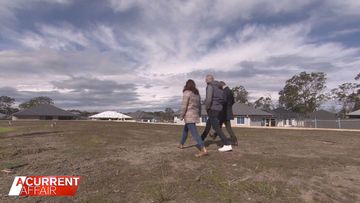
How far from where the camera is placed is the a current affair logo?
3260mm

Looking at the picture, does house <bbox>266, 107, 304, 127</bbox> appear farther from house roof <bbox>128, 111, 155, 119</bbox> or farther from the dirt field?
house roof <bbox>128, 111, 155, 119</bbox>

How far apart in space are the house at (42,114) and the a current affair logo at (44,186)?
336ft

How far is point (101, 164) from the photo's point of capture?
15.3ft

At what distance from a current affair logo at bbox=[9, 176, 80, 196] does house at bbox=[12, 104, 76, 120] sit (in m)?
102

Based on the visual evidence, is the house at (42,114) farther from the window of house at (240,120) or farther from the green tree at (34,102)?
the window of house at (240,120)

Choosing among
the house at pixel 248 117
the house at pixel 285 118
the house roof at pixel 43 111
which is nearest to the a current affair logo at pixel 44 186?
the house at pixel 248 117

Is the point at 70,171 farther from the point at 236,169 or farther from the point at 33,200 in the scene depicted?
the point at 236,169

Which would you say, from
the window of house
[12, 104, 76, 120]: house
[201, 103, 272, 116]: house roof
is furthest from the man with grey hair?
[12, 104, 76, 120]: house

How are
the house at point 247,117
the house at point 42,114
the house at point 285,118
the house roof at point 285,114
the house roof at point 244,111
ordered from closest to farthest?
the house at point 247,117
the house roof at point 244,111
the house at point 285,118
the house roof at point 285,114
the house at point 42,114

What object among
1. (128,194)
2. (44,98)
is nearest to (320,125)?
(128,194)

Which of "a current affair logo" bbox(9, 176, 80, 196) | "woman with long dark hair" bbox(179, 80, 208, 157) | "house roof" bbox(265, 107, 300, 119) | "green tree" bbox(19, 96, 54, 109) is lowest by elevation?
"a current affair logo" bbox(9, 176, 80, 196)

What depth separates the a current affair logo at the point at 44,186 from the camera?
3.26 m

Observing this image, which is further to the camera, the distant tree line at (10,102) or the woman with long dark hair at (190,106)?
the distant tree line at (10,102)

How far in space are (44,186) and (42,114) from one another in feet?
339
